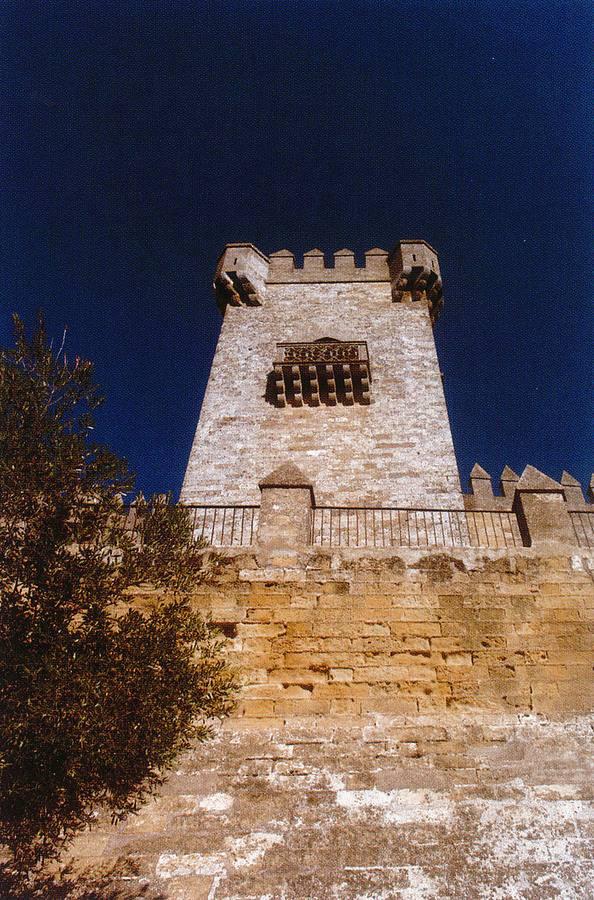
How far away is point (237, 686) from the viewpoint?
5.89 m

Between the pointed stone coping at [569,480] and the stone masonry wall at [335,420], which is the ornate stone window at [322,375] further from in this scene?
the pointed stone coping at [569,480]

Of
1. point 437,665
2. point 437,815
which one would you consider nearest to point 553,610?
point 437,665

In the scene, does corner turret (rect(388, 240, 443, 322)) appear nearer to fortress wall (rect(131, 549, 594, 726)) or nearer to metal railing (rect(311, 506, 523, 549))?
metal railing (rect(311, 506, 523, 549))

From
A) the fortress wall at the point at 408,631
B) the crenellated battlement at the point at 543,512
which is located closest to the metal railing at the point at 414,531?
the crenellated battlement at the point at 543,512

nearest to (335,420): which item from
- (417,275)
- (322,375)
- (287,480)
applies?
(322,375)

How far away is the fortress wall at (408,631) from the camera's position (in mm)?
6148

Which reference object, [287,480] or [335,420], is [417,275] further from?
[287,480]

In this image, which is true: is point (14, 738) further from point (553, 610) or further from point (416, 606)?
point (553, 610)

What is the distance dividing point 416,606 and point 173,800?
124 inches

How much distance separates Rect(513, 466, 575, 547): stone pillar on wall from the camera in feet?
23.7

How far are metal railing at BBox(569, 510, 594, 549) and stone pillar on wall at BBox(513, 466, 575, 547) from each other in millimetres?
831

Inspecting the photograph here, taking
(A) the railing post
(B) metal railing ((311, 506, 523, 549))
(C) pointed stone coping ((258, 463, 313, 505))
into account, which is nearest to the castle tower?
(B) metal railing ((311, 506, 523, 549))

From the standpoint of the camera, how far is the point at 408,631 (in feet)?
21.3

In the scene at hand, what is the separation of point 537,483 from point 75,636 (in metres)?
5.78
